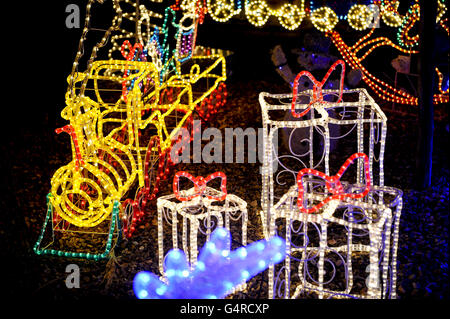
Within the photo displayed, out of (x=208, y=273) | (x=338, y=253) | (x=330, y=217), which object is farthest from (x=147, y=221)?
(x=330, y=217)

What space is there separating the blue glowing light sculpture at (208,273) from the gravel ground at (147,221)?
17 centimetres

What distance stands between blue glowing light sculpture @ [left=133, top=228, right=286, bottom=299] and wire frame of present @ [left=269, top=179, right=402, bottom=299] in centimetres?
26

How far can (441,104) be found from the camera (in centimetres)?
993

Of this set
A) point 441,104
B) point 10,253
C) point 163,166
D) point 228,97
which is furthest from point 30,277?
point 441,104

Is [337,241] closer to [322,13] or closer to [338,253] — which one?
[338,253]

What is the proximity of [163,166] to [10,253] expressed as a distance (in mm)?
2212

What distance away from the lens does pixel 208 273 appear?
455 cm

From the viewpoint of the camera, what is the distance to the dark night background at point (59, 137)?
5258 mm

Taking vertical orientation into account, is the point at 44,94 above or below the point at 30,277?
above

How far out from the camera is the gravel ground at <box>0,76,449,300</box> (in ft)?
16.3

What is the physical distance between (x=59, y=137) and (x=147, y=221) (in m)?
3.53
